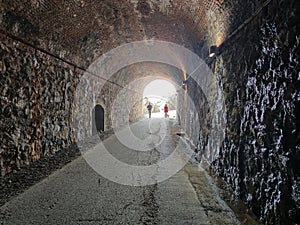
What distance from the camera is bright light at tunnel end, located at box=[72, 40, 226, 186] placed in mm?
4863

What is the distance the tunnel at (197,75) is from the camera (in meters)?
2.44

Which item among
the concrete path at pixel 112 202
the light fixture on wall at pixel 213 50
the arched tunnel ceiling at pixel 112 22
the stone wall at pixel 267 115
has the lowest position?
the concrete path at pixel 112 202

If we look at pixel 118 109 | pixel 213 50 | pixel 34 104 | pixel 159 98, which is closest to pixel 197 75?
pixel 213 50

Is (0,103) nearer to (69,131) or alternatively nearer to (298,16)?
(69,131)

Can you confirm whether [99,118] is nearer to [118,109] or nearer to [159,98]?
[118,109]

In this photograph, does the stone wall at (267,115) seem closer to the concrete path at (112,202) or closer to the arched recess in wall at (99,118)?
the concrete path at (112,202)

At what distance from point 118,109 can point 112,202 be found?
11.2 m

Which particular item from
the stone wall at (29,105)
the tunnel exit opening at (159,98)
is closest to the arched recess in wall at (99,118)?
the stone wall at (29,105)

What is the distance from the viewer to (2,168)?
4246 mm

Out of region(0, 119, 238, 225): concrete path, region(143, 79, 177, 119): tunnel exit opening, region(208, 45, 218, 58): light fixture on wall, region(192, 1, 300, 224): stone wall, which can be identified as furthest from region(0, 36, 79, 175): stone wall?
region(143, 79, 177, 119): tunnel exit opening

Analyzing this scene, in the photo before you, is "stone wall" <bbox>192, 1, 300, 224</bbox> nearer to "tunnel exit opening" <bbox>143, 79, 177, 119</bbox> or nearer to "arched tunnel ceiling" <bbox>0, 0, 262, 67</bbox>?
"arched tunnel ceiling" <bbox>0, 0, 262, 67</bbox>

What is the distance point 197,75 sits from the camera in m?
7.89

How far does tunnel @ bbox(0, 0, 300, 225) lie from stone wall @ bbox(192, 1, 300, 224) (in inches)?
0.4

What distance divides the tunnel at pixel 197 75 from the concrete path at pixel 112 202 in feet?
1.65
